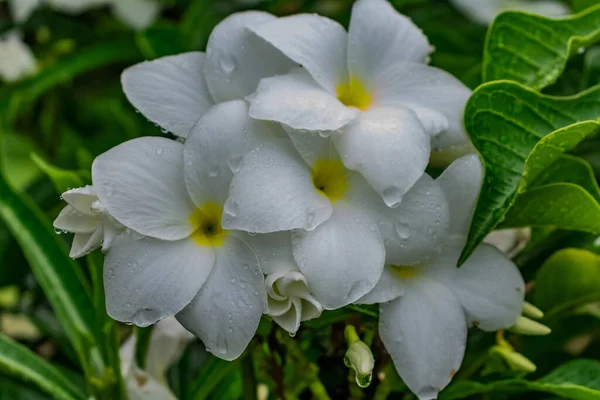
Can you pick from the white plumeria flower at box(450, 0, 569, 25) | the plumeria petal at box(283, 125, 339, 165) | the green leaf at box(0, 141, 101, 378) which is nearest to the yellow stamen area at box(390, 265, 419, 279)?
the plumeria petal at box(283, 125, 339, 165)

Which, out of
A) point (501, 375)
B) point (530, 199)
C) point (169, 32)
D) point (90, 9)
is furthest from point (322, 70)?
point (90, 9)

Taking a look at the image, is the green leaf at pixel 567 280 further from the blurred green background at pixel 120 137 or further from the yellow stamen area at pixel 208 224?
the yellow stamen area at pixel 208 224

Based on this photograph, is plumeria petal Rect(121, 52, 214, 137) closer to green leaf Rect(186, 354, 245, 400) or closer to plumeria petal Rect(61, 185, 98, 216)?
plumeria petal Rect(61, 185, 98, 216)

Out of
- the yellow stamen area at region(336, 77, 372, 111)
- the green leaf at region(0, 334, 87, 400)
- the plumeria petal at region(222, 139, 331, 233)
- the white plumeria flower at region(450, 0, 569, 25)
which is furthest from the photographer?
the white plumeria flower at region(450, 0, 569, 25)

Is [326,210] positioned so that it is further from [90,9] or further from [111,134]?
[90,9]

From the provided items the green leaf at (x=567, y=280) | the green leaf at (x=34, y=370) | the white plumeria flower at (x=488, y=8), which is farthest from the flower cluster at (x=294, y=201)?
the white plumeria flower at (x=488, y=8)

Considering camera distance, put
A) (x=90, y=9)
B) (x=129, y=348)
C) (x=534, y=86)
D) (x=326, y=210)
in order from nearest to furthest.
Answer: (x=326, y=210) → (x=534, y=86) → (x=129, y=348) → (x=90, y=9)
